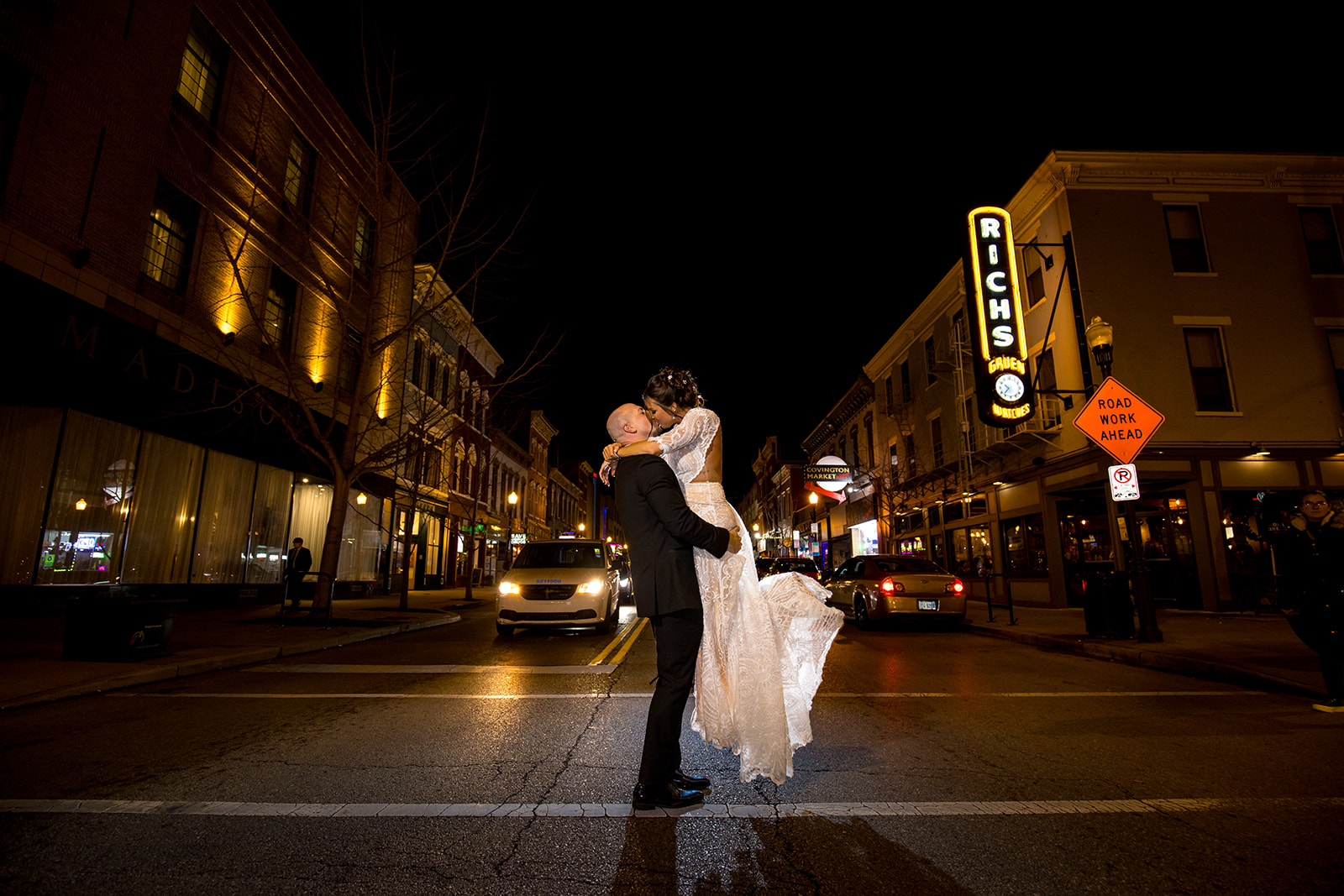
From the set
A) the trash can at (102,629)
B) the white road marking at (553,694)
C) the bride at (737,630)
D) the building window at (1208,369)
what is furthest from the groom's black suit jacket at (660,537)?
the building window at (1208,369)

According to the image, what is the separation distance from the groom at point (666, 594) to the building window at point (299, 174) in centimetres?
1830

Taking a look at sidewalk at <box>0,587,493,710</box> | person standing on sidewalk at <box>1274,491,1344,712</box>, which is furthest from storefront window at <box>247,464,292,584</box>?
person standing on sidewalk at <box>1274,491,1344,712</box>

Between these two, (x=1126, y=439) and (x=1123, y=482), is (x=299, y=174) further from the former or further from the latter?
(x=1123, y=482)

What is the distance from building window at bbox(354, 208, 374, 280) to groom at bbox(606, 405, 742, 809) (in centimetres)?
2025

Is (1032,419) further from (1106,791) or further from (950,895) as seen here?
(950,895)

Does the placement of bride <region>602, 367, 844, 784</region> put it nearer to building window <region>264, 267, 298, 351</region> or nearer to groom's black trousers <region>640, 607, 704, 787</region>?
groom's black trousers <region>640, 607, 704, 787</region>

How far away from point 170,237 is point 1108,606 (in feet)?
63.0

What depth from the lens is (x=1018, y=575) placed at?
2011 centimetres

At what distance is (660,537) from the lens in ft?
11.2

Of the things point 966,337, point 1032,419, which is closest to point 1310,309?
point 1032,419

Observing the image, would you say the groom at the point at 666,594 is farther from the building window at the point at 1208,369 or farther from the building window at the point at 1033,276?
the building window at the point at 1033,276

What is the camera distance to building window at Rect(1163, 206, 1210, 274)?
57.8 feet

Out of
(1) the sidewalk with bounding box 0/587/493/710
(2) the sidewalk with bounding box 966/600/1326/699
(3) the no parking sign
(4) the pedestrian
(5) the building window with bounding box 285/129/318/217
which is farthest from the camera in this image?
(5) the building window with bounding box 285/129/318/217

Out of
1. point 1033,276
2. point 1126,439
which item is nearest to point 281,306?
point 1126,439
